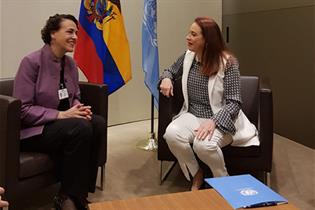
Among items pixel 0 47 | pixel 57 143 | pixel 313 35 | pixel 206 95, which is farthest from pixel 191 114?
pixel 0 47

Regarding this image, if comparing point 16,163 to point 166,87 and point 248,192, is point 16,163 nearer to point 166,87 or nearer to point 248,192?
point 166,87

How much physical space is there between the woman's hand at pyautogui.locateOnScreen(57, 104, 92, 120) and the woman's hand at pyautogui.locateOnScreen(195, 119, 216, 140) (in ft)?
2.20

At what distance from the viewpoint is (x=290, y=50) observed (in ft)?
13.3

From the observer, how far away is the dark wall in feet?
12.6

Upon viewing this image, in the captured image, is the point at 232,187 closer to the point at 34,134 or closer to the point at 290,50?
the point at 34,134

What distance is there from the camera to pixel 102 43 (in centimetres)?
355

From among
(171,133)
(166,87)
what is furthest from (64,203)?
(166,87)

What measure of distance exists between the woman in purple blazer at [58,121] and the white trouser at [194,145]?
0.47 metres

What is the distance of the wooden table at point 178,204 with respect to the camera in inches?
60.9

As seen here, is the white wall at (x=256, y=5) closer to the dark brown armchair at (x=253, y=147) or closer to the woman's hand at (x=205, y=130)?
the dark brown armchair at (x=253, y=147)

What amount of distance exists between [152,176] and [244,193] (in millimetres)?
1499

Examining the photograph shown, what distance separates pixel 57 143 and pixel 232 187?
105cm

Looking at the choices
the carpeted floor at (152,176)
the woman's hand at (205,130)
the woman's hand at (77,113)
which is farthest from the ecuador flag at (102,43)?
the woman's hand at (205,130)

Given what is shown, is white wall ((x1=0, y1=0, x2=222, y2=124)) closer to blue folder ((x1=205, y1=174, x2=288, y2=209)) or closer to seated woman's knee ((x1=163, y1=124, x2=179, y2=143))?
seated woman's knee ((x1=163, y1=124, x2=179, y2=143))
